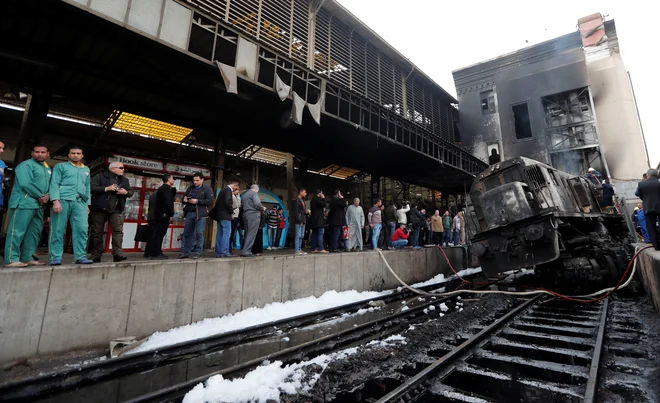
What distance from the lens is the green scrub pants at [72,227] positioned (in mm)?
4285

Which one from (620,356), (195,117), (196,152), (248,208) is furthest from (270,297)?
(196,152)

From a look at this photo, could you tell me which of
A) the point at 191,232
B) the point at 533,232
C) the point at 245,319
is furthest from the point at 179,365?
the point at 533,232

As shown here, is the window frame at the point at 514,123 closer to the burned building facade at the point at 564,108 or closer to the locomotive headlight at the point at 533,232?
the burned building facade at the point at 564,108

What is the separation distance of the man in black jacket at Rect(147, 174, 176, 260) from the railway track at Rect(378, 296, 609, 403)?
226 inches

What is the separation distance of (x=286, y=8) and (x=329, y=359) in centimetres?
1088

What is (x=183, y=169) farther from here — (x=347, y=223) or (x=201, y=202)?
(x=347, y=223)

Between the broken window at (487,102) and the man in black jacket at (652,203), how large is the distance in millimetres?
21175

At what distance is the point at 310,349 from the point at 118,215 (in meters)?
4.29

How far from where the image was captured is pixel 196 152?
48.9ft

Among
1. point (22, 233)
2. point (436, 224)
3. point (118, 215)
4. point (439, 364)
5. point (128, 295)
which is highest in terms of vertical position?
point (436, 224)

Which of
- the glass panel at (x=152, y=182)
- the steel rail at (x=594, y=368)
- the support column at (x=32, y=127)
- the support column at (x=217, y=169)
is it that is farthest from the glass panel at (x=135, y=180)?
the steel rail at (x=594, y=368)

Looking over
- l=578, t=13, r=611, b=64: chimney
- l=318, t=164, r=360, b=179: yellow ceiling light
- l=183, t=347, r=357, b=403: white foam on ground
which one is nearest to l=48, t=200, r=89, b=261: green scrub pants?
l=183, t=347, r=357, b=403: white foam on ground

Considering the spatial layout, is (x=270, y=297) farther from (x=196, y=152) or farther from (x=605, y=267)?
(x=196, y=152)

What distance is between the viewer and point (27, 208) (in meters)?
4.13
